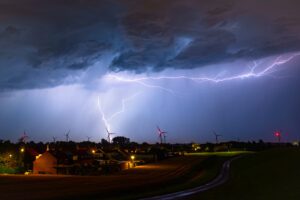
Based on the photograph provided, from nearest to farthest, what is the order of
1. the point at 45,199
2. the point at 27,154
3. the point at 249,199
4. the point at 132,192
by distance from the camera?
the point at 249,199 → the point at 45,199 → the point at 132,192 → the point at 27,154

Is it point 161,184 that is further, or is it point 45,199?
point 161,184

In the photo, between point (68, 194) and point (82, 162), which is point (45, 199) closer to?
point (68, 194)

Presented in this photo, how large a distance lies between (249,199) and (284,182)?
9.34 metres

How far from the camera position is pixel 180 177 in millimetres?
61500

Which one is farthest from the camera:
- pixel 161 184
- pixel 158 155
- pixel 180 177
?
pixel 158 155

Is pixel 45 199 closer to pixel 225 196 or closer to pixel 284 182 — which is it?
pixel 225 196

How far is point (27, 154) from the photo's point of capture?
109m

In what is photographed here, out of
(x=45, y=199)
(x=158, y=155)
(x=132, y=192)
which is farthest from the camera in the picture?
(x=158, y=155)

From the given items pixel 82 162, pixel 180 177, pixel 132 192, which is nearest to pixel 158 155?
pixel 82 162

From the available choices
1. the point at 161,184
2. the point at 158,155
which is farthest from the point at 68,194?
the point at 158,155

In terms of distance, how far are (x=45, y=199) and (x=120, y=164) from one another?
173 feet

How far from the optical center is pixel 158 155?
122m

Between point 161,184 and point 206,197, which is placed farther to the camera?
point 161,184

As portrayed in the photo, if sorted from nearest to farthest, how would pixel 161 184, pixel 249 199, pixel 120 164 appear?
pixel 249 199 < pixel 161 184 < pixel 120 164
